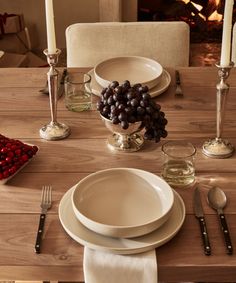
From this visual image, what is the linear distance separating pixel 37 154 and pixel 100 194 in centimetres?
27

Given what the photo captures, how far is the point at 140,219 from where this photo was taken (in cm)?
110

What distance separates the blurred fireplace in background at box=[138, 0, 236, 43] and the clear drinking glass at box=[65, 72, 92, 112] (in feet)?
6.86

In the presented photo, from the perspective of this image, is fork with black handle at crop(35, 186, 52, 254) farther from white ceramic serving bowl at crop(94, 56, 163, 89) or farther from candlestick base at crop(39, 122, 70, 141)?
white ceramic serving bowl at crop(94, 56, 163, 89)

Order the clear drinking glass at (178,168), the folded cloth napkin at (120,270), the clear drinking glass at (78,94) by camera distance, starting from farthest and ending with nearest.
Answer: the clear drinking glass at (78,94) < the clear drinking glass at (178,168) < the folded cloth napkin at (120,270)

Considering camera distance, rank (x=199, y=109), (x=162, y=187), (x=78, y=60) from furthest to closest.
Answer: (x=78, y=60)
(x=199, y=109)
(x=162, y=187)

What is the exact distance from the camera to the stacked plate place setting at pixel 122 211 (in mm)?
1014

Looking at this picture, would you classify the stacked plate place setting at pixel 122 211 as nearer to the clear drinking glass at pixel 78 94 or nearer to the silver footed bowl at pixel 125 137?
the silver footed bowl at pixel 125 137

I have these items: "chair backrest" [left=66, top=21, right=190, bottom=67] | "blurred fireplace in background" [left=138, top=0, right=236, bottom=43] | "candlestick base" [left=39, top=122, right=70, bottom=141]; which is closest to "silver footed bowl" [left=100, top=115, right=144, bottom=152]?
"candlestick base" [left=39, top=122, right=70, bottom=141]

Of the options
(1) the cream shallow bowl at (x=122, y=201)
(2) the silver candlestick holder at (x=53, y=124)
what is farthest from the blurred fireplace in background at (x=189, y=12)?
(1) the cream shallow bowl at (x=122, y=201)

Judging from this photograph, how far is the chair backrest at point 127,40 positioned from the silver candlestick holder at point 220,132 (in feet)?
2.26

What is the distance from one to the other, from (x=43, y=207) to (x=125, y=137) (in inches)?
12.4

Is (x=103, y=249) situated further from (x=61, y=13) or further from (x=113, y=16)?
(x=61, y=13)

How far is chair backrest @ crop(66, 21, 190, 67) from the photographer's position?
1969 millimetres

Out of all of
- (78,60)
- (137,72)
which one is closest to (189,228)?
(137,72)
